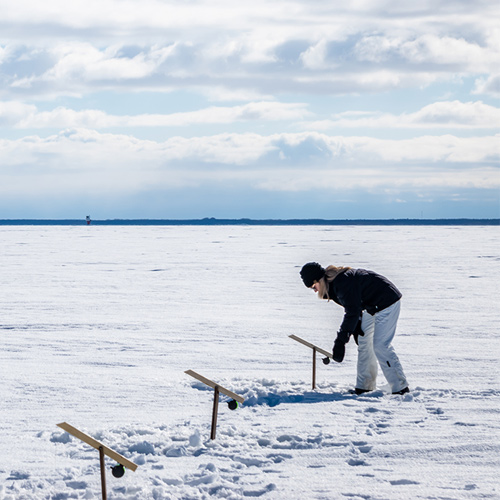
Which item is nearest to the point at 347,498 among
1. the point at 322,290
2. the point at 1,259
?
the point at 322,290

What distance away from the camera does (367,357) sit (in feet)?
16.0

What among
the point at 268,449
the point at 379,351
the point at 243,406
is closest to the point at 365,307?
the point at 379,351

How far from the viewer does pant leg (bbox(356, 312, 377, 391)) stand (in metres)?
4.87

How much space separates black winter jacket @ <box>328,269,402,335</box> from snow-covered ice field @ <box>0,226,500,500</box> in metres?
0.63

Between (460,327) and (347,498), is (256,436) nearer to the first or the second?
(347,498)

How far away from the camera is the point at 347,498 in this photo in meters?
3.09

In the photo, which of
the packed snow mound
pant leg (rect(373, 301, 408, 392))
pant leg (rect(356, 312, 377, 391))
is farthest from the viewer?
pant leg (rect(356, 312, 377, 391))

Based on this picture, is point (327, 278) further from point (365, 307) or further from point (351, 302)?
point (365, 307)

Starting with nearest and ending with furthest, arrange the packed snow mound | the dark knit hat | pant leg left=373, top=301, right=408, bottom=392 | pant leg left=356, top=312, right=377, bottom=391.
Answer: the packed snow mound, the dark knit hat, pant leg left=373, top=301, right=408, bottom=392, pant leg left=356, top=312, right=377, bottom=391

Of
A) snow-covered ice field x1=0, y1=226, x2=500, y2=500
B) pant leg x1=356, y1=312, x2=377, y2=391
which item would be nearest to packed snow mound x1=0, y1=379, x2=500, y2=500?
snow-covered ice field x1=0, y1=226, x2=500, y2=500

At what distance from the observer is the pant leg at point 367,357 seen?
4.87 m

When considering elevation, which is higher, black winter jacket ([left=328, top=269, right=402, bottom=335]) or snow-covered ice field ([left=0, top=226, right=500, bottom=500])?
black winter jacket ([left=328, top=269, right=402, bottom=335])

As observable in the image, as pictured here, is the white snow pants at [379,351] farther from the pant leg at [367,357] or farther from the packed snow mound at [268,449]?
the packed snow mound at [268,449]

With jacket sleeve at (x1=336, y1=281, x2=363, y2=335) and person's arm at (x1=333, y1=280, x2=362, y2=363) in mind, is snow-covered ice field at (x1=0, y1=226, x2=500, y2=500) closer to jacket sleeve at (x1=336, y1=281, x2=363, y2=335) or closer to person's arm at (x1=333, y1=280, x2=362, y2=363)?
person's arm at (x1=333, y1=280, x2=362, y2=363)
